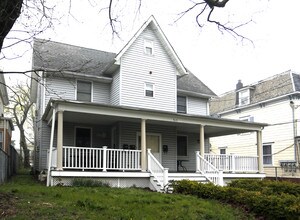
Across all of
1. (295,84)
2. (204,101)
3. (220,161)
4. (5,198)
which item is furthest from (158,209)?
(295,84)

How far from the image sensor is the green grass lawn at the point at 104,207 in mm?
7532

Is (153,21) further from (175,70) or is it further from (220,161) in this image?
(220,161)

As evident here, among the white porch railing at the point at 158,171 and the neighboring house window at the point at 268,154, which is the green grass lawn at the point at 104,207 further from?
the neighboring house window at the point at 268,154

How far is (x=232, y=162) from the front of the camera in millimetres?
18016

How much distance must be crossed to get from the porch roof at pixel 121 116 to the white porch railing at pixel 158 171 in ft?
6.52

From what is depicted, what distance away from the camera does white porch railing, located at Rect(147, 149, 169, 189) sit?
14.2 m

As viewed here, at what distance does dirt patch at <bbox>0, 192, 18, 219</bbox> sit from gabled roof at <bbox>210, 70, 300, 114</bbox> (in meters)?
20.0

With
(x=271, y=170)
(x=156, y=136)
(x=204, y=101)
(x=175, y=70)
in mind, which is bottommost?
(x=271, y=170)

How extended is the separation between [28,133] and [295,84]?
141 ft

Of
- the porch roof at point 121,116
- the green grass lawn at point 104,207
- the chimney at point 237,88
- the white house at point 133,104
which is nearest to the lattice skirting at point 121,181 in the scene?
the white house at point 133,104

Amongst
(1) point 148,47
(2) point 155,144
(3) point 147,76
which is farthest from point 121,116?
(1) point 148,47

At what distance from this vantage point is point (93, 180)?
46.5 ft

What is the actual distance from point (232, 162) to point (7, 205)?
12.6 m

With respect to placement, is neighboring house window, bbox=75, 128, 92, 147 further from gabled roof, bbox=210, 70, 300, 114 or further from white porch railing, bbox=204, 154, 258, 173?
gabled roof, bbox=210, 70, 300, 114
